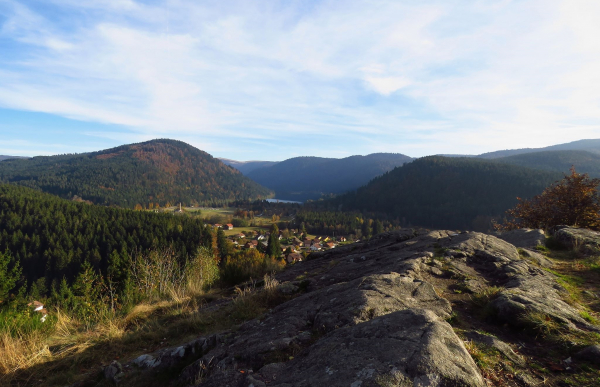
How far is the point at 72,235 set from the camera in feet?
286

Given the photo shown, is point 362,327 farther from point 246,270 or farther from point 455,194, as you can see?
point 455,194

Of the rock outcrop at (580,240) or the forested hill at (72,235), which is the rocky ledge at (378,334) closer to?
the rock outcrop at (580,240)

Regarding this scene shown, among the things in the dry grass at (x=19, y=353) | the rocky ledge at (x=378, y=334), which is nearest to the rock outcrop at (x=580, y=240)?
the rocky ledge at (x=378, y=334)

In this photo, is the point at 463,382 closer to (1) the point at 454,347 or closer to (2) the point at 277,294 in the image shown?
(1) the point at 454,347

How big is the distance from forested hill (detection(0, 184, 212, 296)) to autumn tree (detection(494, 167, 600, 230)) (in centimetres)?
6850

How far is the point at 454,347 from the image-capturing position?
248cm

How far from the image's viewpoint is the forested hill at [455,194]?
138 m

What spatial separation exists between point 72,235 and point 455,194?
611ft

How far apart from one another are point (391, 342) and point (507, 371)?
3.74 ft

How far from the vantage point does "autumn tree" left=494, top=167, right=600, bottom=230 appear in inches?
491

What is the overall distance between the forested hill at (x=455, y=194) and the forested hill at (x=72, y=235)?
120 meters

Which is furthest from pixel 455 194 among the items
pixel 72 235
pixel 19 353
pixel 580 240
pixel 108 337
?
pixel 19 353

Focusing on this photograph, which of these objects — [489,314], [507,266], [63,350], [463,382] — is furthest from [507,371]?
[63,350]

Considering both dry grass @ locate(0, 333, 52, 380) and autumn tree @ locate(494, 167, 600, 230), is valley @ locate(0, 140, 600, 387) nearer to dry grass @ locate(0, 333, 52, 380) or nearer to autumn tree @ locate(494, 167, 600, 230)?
dry grass @ locate(0, 333, 52, 380)
